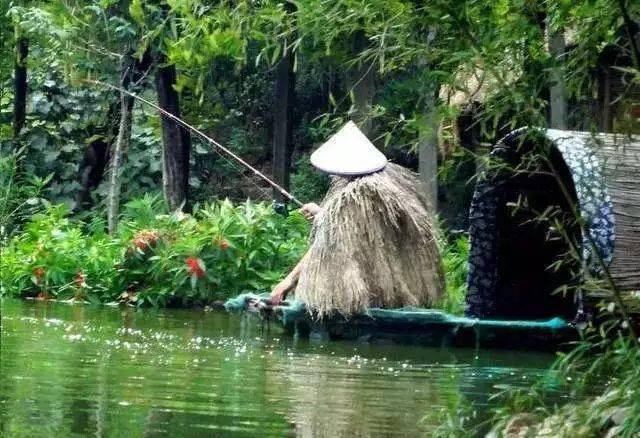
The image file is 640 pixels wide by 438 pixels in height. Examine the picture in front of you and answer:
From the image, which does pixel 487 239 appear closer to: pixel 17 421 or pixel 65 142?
pixel 17 421

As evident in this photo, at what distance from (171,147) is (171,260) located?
3.50 meters

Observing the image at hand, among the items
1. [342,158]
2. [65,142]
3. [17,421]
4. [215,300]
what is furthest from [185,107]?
[17,421]

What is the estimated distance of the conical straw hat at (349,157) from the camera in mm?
13453

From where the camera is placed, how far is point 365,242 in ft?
42.9

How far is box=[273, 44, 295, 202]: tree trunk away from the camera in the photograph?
20.9 meters

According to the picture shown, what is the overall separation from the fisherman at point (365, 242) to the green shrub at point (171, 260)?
368cm

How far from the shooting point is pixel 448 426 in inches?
243

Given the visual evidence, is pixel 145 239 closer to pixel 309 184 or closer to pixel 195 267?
pixel 195 267

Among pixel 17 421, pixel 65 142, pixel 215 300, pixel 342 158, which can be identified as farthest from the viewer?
pixel 65 142

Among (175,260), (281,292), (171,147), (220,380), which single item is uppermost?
(171,147)

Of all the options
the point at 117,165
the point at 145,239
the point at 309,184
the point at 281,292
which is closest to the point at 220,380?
the point at 281,292

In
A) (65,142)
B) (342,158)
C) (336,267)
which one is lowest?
(336,267)

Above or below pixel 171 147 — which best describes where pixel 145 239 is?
below

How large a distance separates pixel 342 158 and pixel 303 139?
1393cm
